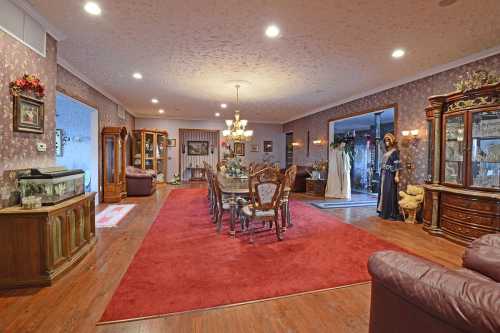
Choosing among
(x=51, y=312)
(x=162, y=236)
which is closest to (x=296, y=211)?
(x=162, y=236)

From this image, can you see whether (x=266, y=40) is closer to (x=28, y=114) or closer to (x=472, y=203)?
(x=28, y=114)

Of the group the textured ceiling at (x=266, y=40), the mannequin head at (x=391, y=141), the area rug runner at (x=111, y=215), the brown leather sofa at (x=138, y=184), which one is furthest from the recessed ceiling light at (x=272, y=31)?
the brown leather sofa at (x=138, y=184)

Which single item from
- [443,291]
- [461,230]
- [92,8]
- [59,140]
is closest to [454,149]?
[461,230]

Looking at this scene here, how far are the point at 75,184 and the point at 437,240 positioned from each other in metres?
5.26

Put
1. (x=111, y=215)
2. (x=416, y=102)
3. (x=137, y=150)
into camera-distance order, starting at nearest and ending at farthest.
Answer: (x=416, y=102) < (x=111, y=215) < (x=137, y=150)

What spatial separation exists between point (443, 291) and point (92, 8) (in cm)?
372

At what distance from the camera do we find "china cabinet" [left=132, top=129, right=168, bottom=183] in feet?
29.7

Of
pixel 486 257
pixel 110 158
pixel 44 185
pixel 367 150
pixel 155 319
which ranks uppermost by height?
pixel 367 150

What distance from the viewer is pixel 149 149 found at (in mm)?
9312

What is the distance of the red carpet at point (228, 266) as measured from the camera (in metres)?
2.18

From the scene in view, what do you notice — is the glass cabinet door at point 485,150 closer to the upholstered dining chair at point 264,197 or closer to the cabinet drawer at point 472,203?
the cabinet drawer at point 472,203

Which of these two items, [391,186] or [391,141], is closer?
[391,186]

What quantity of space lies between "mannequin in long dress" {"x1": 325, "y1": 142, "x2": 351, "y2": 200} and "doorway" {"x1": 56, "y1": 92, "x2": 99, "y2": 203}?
655 cm

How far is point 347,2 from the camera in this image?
2.48 metres
